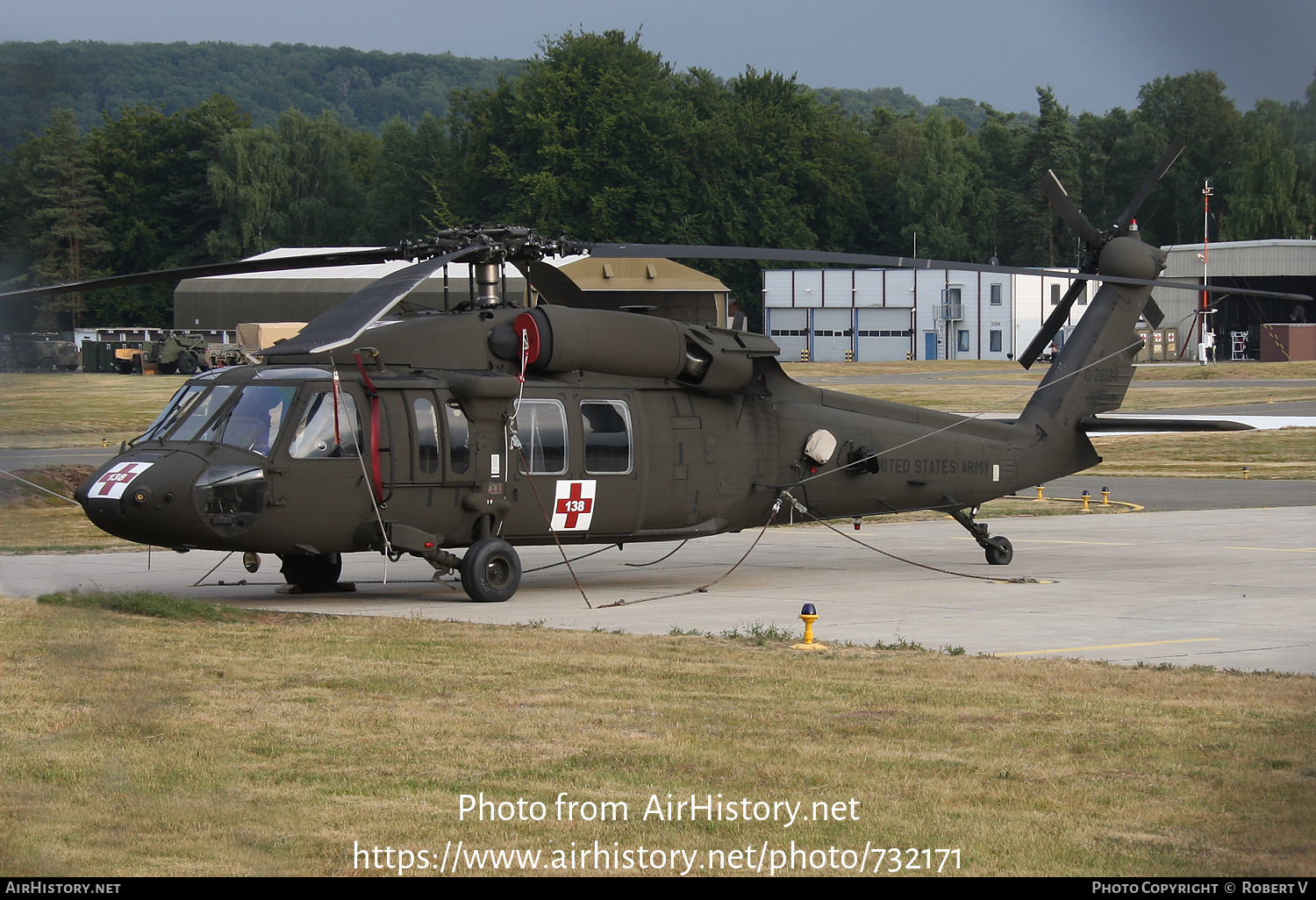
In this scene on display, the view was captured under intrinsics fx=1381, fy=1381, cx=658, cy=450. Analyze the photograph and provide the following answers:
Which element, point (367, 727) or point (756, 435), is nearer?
point (367, 727)

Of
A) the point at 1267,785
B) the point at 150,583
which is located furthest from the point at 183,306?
the point at 1267,785

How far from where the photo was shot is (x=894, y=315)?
93625 mm

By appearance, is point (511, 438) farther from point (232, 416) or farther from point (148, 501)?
point (148, 501)

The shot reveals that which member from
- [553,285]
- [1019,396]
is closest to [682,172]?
[1019,396]

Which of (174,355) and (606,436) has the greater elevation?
(606,436)

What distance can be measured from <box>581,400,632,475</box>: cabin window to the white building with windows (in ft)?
256

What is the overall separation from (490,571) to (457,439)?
148 cm

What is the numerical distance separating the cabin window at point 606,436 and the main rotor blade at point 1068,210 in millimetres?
6525

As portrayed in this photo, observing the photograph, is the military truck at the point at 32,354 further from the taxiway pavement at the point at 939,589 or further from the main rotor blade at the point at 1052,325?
the main rotor blade at the point at 1052,325

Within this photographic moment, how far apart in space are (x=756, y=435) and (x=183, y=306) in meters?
66.7

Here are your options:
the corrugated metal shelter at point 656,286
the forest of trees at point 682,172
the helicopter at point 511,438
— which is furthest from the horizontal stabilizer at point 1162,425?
the corrugated metal shelter at point 656,286

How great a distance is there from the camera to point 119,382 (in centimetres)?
802

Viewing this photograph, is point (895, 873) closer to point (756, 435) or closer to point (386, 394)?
point (386, 394)

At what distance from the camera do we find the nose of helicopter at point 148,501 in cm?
1296
